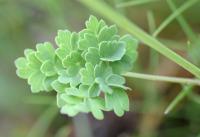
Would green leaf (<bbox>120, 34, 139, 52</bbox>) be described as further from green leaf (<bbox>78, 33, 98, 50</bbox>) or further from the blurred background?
the blurred background

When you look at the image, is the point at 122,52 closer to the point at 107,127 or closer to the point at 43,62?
the point at 43,62

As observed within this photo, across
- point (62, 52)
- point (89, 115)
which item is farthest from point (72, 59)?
point (89, 115)

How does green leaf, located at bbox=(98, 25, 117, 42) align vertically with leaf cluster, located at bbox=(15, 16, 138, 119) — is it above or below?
above

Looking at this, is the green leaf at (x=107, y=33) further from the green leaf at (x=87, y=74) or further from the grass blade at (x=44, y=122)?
the grass blade at (x=44, y=122)

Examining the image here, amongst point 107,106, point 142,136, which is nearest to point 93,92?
point 107,106

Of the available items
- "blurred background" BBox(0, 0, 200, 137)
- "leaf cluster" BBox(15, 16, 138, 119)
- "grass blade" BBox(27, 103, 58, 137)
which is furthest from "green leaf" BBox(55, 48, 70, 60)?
"grass blade" BBox(27, 103, 58, 137)

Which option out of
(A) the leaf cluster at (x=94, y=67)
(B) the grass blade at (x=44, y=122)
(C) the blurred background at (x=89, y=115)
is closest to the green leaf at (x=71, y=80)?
(A) the leaf cluster at (x=94, y=67)
